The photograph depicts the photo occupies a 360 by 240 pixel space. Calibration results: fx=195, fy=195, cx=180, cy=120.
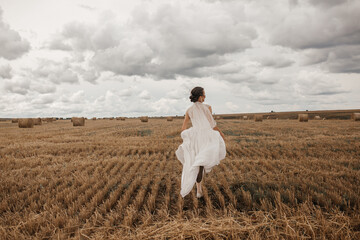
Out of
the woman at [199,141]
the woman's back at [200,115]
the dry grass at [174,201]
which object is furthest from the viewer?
the woman's back at [200,115]

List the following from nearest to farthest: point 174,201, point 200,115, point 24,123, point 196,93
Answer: point 196,93 → point 200,115 → point 174,201 → point 24,123

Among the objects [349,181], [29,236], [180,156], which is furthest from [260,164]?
[29,236]

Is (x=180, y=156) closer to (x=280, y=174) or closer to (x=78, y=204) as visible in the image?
(x=78, y=204)

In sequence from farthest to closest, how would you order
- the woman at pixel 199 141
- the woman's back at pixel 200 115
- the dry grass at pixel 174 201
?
the woman's back at pixel 200 115 < the woman at pixel 199 141 < the dry grass at pixel 174 201

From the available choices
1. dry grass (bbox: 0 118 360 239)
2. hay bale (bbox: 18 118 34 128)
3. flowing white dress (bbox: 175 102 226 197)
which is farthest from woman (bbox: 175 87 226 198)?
hay bale (bbox: 18 118 34 128)

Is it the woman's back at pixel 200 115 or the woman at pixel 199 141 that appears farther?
the woman's back at pixel 200 115

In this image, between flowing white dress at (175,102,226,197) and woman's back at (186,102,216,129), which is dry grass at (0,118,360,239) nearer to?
flowing white dress at (175,102,226,197)

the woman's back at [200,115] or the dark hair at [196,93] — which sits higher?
the dark hair at [196,93]

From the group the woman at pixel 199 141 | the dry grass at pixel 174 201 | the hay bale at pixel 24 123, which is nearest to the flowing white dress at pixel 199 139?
the woman at pixel 199 141

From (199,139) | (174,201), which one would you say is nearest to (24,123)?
(174,201)

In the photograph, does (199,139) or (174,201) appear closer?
(199,139)

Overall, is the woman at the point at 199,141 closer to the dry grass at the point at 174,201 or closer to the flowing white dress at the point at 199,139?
the flowing white dress at the point at 199,139

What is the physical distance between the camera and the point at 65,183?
5.39 metres

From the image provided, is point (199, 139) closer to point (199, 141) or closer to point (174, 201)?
point (199, 141)
